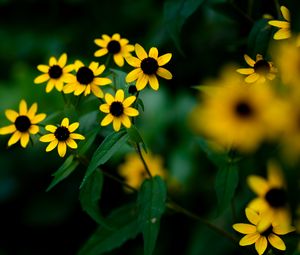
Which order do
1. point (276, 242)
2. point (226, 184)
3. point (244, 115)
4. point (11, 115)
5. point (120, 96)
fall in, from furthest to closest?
1. point (11, 115)
2. point (226, 184)
3. point (120, 96)
4. point (276, 242)
5. point (244, 115)

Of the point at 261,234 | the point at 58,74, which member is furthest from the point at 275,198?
the point at 58,74

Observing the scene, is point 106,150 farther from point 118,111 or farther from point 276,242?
point 276,242

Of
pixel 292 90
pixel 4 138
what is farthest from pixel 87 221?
pixel 292 90

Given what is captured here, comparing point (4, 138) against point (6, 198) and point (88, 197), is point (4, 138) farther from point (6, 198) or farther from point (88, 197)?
point (88, 197)

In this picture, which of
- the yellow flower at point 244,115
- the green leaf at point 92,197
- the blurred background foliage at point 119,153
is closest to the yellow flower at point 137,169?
the blurred background foliage at point 119,153

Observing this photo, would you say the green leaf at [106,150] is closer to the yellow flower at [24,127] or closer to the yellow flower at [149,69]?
the yellow flower at [149,69]

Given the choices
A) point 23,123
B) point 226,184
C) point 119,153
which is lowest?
point 119,153

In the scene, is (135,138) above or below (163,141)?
above
